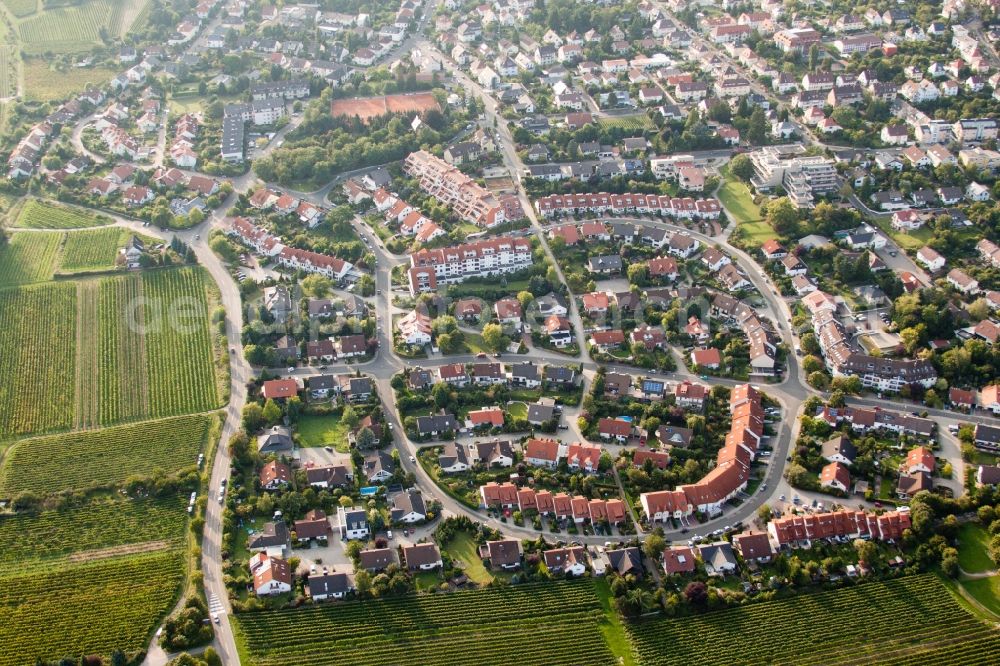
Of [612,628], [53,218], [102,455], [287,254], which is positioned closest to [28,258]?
[53,218]

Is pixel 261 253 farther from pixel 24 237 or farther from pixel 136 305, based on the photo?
pixel 24 237

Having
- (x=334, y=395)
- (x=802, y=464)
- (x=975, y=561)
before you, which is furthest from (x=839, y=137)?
(x=334, y=395)

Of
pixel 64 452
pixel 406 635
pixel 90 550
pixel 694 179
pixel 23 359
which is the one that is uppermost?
pixel 694 179

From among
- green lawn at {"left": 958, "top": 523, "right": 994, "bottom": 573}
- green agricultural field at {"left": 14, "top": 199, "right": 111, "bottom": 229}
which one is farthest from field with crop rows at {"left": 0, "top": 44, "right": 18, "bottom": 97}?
green lawn at {"left": 958, "top": 523, "right": 994, "bottom": 573}

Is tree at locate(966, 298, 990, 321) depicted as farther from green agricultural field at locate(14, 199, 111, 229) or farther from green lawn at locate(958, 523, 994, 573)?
green agricultural field at locate(14, 199, 111, 229)

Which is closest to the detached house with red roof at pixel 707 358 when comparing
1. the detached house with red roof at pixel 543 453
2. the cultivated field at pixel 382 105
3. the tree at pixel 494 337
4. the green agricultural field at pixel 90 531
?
the detached house with red roof at pixel 543 453

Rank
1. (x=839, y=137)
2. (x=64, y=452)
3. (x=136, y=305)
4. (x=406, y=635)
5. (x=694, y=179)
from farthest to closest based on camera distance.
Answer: (x=839, y=137) < (x=694, y=179) < (x=136, y=305) < (x=64, y=452) < (x=406, y=635)

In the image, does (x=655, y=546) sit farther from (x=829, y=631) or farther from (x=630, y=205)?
(x=630, y=205)
